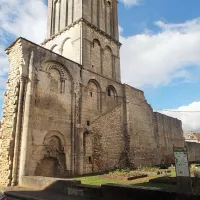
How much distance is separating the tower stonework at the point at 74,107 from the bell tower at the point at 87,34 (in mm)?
78

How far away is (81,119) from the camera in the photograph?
12969 millimetres

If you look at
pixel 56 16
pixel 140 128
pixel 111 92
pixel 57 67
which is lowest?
pixel 140 128

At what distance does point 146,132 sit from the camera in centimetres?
1844

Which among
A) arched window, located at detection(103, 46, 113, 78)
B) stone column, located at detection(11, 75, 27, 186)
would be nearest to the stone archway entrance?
stone column, located at detection(11, 75, 27, 186)

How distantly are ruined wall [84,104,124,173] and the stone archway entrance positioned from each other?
66.0 inches

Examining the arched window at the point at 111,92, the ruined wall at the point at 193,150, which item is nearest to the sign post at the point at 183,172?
the arched window at the point at 111,92

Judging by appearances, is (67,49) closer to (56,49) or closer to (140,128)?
(56,49)

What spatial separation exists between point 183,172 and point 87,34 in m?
12.4

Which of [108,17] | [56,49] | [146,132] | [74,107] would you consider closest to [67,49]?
[56,49]

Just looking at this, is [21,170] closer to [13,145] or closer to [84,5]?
[13,145]

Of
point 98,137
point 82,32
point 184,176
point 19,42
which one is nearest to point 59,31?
point 82,32

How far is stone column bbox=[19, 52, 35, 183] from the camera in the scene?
9359mm

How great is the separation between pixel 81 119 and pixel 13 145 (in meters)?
4.55

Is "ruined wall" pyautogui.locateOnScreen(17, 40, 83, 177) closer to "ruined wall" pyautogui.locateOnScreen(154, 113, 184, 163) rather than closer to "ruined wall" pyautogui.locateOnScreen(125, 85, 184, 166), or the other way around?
"ruined wall" pyautogui.locateOnScreen(125, 85, 184, 166)
